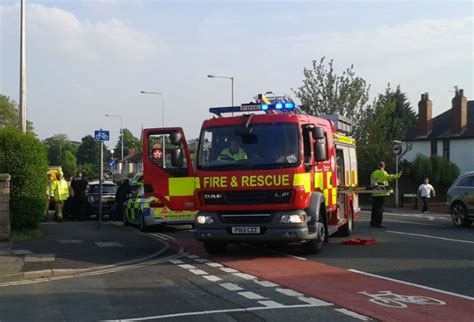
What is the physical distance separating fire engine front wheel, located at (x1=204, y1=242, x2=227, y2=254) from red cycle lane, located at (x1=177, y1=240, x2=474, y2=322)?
606mm

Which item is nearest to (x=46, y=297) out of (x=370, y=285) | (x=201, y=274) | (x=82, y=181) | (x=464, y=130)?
(x=201, y=274)

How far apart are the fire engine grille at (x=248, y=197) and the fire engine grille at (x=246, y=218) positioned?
0.25 m

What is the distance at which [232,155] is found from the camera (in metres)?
11.5

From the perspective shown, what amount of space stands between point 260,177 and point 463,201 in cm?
1049

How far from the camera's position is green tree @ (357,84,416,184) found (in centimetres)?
3844

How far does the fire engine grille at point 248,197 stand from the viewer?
36.6 feet

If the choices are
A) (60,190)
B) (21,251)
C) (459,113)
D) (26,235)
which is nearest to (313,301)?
(21,251)

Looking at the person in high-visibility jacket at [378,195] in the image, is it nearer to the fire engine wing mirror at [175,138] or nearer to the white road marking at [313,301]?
the fire engine wing mirror at [175,138]

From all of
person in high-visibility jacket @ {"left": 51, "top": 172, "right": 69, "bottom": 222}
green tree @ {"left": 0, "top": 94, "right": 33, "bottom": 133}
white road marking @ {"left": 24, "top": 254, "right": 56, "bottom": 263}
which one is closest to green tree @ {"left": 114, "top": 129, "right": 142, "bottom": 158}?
green tree @ {"left": 0, "top": 94, "right": 33, "bottom": 133}

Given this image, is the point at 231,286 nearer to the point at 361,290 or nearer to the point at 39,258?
the point at 361,290

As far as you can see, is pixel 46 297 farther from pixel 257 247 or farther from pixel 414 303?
pixel 257 247

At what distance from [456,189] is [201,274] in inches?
477

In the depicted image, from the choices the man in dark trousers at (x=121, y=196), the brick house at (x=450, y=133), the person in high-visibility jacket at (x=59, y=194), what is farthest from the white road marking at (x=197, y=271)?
the brick house at (x=450, y=133)

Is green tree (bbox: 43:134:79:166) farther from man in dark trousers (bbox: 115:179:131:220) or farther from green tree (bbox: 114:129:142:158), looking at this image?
man in dark trousers (bbox: 115:179:131:220)
